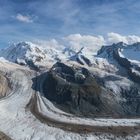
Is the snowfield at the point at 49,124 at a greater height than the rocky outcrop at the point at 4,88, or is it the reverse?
the rocky outcrop at the point at 4,88

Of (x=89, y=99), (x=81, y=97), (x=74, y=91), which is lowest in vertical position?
(x=89, y=99)

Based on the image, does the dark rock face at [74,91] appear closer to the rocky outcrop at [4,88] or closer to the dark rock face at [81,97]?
the dark rock face at [81,97]

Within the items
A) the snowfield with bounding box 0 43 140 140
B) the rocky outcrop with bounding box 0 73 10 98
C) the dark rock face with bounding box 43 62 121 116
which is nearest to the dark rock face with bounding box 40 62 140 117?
the dark rock face with bounding box 43 62 121 116

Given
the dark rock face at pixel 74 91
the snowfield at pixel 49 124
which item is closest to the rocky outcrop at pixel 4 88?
the snowfield at pixel 49 124

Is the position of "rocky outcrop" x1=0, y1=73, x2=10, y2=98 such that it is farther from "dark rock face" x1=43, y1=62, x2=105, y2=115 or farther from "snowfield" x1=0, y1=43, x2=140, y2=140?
"dark rock face" x1=43, y1=62, x2=105, y2=115

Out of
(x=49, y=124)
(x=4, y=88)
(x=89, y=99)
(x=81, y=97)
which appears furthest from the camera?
(x=4, y=88)

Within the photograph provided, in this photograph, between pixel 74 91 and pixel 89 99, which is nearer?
→ pixel 89 99

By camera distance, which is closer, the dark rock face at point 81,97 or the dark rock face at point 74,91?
the dark rock face at point 81,97

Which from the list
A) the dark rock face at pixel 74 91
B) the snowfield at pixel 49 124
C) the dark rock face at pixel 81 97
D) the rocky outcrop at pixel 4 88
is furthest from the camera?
the rocky outcrop at pixel 4 88

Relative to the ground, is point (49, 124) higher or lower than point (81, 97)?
lower

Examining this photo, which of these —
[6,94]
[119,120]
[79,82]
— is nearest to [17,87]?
[6,94]

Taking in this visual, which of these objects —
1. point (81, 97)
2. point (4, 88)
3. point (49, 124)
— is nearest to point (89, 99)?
point (81, 97)

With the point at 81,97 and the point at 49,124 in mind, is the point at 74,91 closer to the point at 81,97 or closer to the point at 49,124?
the point at 81,97

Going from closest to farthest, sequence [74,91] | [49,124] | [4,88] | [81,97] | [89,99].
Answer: [49,124] < [89,99] < [81,97] < [74,91] < [4,88]
